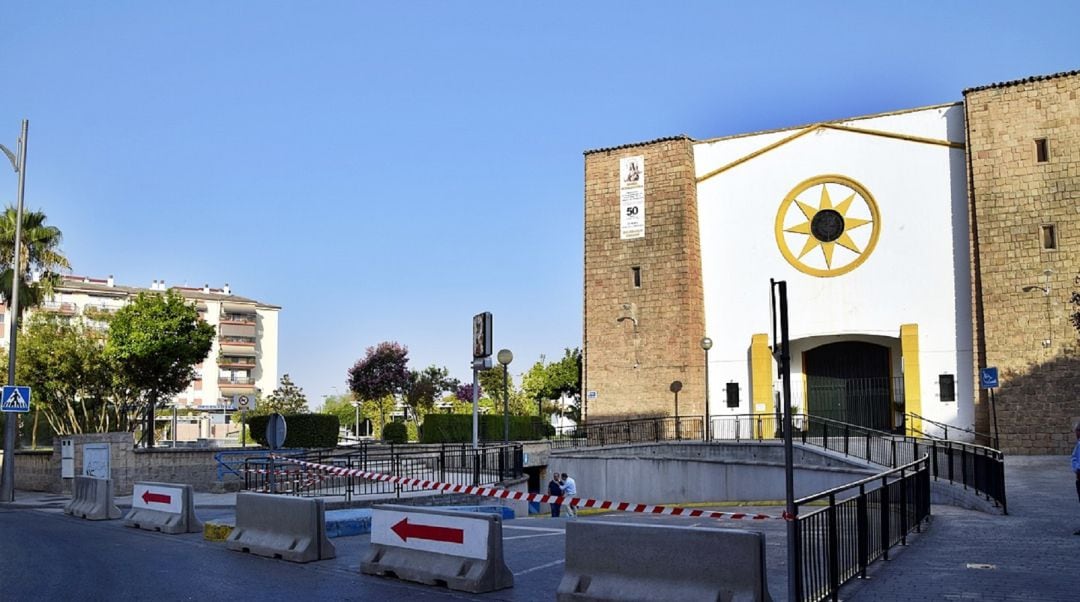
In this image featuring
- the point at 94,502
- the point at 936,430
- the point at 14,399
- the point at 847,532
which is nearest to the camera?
the point at 847,532

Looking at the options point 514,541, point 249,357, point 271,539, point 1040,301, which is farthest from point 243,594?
point 249,357

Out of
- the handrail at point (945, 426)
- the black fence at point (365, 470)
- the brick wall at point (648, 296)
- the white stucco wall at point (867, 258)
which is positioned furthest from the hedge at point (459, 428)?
the handrail at point (945, 426)

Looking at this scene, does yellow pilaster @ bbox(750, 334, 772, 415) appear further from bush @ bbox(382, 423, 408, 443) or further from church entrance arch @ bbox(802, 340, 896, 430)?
bush @ bbox(382, 423, 408, 443)

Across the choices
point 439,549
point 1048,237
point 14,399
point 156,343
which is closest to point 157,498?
point 439,549

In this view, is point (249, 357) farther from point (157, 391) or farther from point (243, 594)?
point (243, 594)

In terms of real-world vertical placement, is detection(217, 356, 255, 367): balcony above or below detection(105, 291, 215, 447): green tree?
above

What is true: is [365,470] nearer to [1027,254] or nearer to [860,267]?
[860,267]

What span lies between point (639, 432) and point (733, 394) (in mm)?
3977

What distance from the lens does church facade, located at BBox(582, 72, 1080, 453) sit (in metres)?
30.5

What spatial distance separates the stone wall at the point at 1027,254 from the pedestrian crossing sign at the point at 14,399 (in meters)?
28.0

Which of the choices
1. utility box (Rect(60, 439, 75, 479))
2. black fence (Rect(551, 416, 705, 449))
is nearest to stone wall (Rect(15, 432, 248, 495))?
utility box (Rect(60, 439, 75, 479))

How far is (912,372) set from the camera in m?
32.9

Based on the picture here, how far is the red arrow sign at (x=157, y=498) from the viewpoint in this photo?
51.2ft

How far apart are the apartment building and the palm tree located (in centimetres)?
5745
